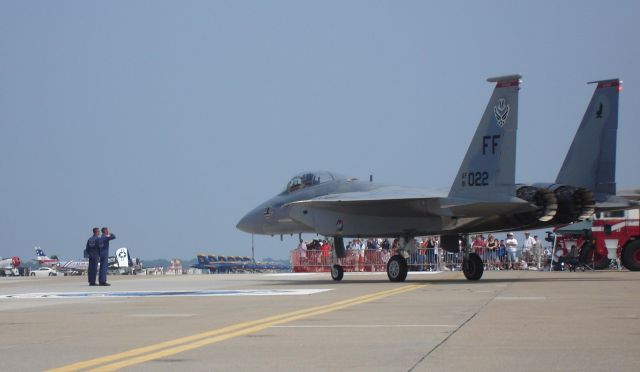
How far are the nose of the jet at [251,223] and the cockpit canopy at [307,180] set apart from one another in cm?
134

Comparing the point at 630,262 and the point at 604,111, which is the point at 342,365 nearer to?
the point at 604,111

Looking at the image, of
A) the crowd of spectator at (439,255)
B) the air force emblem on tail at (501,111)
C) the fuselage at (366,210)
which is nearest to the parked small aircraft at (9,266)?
the crowd of spectator at (439,255)

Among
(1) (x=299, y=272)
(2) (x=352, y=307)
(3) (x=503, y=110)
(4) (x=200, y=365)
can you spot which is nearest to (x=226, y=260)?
(1) (x=299, y=272)

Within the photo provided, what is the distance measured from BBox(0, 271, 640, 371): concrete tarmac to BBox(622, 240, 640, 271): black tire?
14890 mm

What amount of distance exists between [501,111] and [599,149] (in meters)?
4.41

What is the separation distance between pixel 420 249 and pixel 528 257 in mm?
4362

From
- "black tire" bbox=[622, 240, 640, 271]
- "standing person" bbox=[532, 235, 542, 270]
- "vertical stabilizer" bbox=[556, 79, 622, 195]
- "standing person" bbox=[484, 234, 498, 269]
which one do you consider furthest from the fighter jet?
"standing person" bbox=[532, 235, 542, 270]

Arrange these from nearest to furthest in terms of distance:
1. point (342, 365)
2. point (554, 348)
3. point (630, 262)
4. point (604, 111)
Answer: point (342, 365) → point (554, 348) → point (604, 111) → point (630, 262)

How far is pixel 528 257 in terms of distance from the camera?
128ft

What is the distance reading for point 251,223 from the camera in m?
29.8

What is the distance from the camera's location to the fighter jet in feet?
72.1

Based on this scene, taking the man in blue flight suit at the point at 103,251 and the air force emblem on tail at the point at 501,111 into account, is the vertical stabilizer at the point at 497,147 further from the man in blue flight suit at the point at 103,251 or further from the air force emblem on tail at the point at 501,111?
the man in blue flight suit at the point at 103,251

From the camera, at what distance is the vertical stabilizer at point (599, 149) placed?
81.8 ft

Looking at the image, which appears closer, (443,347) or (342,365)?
(342,365)
